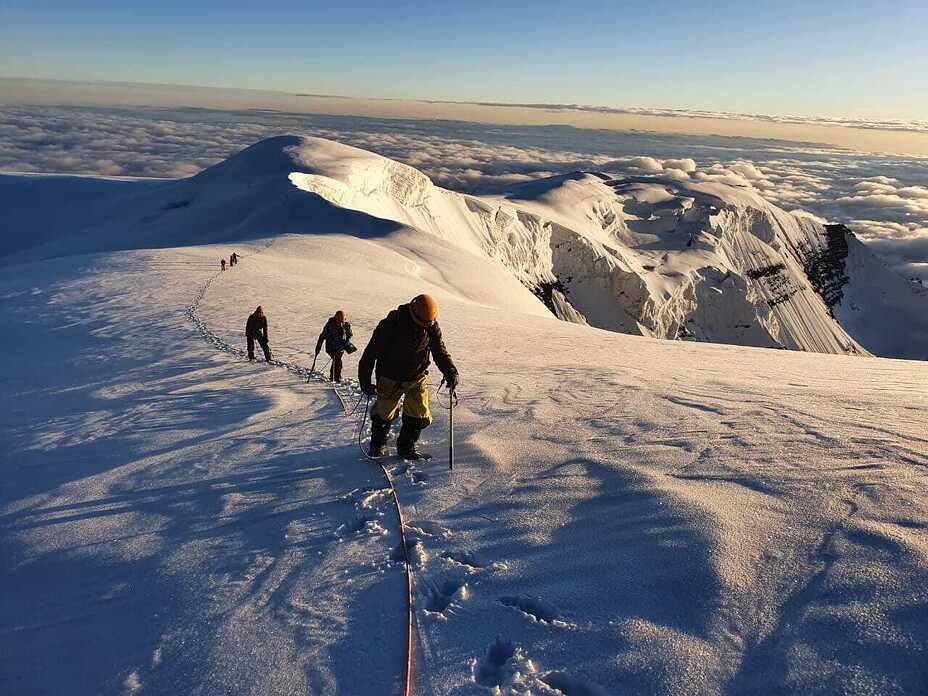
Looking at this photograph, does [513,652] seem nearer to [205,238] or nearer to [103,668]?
[103,668]

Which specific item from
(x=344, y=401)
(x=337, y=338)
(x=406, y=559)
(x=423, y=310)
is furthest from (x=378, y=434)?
(x=337, y=338)

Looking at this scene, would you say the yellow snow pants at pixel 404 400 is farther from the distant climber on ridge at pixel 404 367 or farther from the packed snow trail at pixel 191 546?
the packed snow trail at pixel 191 546

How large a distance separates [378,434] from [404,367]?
0.88 metres

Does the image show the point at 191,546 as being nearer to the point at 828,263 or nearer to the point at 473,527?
the point at 473,527

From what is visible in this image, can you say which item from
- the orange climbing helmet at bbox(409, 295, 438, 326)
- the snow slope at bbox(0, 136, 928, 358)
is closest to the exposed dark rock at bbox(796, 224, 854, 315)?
the snow slope at bbox(0, 136, 928, 358)

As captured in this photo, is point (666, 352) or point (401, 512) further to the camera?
point (666, 352)

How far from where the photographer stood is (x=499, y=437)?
7.12 m

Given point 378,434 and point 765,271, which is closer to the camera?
point 378,434

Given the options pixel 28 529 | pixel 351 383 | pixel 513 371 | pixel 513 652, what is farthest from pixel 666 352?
pixel 28 529

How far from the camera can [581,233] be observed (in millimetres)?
84688

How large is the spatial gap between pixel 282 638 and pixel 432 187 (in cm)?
6600

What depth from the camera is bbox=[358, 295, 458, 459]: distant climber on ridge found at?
615 centimetres

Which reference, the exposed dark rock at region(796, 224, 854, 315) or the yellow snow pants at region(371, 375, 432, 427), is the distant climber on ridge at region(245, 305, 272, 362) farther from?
the exposed dark rock at region(796, 224, 854, 315)

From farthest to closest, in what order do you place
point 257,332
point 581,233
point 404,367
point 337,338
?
1. point 581,233
2. point 257,332
3. point 337,338
4. point 404,367
